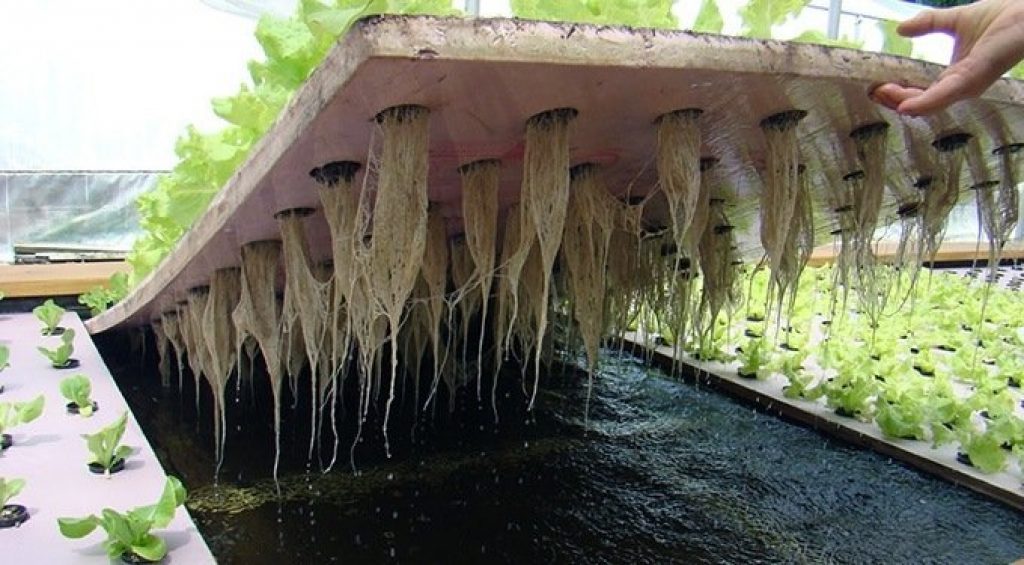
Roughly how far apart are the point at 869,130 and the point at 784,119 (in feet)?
0.97

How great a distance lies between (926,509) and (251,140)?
2.25 metres

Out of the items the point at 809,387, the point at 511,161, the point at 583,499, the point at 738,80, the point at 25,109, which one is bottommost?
the point at 583,499

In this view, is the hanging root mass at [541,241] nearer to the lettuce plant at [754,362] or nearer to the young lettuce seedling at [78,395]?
the young lettuce seedling at [78,395]

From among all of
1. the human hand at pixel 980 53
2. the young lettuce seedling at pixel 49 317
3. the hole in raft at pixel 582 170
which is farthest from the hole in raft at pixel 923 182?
the young lettuce seedling at pixel 49 317

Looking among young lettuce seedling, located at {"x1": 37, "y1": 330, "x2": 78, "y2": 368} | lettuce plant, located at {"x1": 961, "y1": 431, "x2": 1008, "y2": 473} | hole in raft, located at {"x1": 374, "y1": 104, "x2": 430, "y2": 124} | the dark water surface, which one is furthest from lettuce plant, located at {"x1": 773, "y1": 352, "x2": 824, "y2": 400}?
young lettuce seedling, located at {"x1": 37, "y1": 330, "x2": 78, "y2": 368}

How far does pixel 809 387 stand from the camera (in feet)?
10.7

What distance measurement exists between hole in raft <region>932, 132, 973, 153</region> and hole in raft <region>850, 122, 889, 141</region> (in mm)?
260

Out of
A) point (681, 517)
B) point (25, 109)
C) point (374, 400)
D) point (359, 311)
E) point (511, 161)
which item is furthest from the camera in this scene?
point (25, 109)

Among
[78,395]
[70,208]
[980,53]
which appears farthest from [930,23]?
[70,208]

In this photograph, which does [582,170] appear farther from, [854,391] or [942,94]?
[854,391]

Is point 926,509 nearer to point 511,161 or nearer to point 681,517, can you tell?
point 681,517

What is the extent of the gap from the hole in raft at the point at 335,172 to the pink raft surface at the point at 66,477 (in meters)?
0.78

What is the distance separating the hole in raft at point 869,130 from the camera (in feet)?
6.02

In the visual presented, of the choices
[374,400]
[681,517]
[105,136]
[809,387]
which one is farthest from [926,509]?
[105,136]
